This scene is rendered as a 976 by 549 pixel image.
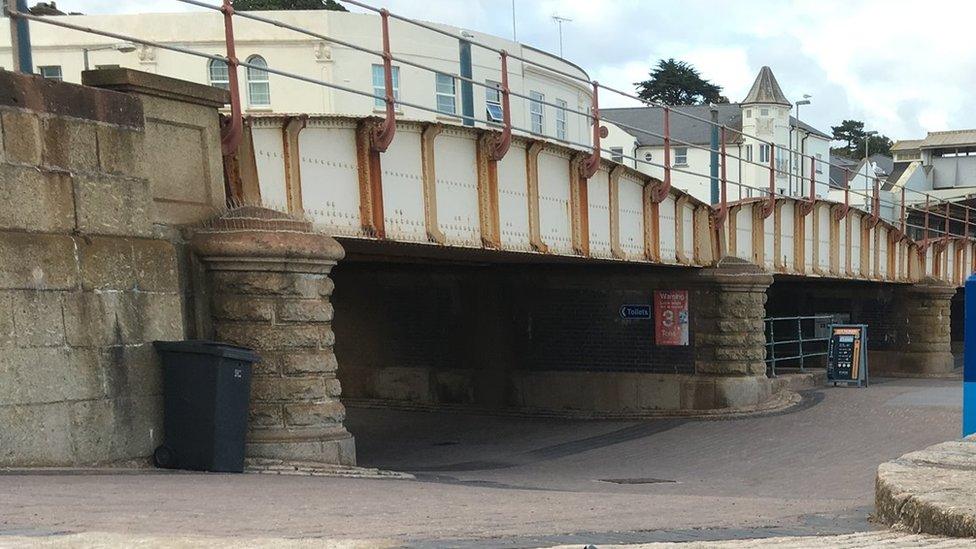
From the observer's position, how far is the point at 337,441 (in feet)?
37.1

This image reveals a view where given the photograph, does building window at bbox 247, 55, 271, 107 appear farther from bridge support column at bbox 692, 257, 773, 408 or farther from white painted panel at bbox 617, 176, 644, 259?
white painted panel at bbox 617, 176, 644, 259

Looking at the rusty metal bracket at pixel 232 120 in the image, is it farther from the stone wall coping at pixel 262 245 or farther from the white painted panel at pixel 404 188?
the white painted panel at pixel 404 188

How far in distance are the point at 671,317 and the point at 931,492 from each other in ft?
52.1

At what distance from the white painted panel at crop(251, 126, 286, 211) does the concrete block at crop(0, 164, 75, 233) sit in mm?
2477

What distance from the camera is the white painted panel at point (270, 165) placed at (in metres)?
12.0

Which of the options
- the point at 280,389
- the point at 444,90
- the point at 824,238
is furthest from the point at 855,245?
the point at 280,389

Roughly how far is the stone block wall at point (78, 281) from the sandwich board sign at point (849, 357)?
19.6m

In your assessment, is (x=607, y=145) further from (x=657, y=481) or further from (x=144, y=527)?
(x=144, y=527)

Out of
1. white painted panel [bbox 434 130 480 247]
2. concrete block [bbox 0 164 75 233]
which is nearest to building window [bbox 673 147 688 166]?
white painted panel [bbox 434 130 480 247]

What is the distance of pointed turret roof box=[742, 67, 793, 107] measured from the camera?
7506 centimetres

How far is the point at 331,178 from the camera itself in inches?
512

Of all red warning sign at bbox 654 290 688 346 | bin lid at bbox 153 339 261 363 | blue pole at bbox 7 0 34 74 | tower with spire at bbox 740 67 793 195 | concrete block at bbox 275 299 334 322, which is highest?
tower with spire at bbox 740 67 793 195

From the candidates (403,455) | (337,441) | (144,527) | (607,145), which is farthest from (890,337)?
(607,145)

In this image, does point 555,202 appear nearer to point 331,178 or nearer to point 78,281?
point 331,178
